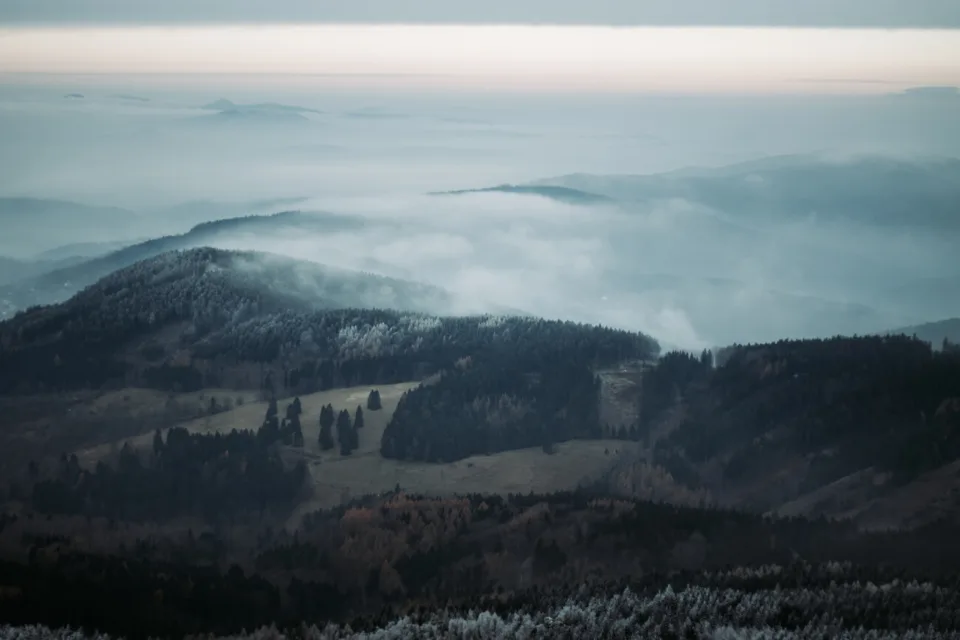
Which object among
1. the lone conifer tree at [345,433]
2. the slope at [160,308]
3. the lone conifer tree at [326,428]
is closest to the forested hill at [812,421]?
the lone conifer tree at [345,433]

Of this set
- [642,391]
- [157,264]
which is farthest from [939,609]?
[157,264]

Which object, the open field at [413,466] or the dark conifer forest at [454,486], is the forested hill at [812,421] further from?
the open field at [413,466]

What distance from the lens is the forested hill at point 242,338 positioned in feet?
408

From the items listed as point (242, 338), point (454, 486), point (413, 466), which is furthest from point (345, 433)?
point (242, 338)

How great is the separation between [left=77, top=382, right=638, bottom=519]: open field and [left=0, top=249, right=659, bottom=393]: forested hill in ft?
68.7

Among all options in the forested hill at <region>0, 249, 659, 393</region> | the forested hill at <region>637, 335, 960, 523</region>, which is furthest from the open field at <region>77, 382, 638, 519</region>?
the forested hill at <region>0, 249, 659, 393</region>

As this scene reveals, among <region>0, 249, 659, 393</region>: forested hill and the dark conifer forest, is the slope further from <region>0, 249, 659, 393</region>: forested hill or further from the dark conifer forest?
the dark conifer forest

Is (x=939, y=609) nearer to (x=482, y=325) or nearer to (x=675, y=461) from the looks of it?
(x=675, y=461)

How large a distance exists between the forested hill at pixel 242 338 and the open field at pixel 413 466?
824 inches

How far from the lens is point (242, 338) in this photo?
140875 mm

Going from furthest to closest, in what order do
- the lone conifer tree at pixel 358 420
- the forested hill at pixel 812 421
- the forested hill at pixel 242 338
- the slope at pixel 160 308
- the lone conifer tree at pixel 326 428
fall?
the slope at pixel 160 308, the forested hill at pixel 242 338, the lone conifer tree at pixel 358 420, the lone conifer tree at pixel 326 428, the forested hill at pixel 812 421

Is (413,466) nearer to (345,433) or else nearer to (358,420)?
(345,433)

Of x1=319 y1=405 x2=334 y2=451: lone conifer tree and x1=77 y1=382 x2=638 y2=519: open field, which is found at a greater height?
x1=319 y1=405 x2=334 y2=451: lone conifer tree

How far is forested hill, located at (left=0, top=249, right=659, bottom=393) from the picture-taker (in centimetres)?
12438
